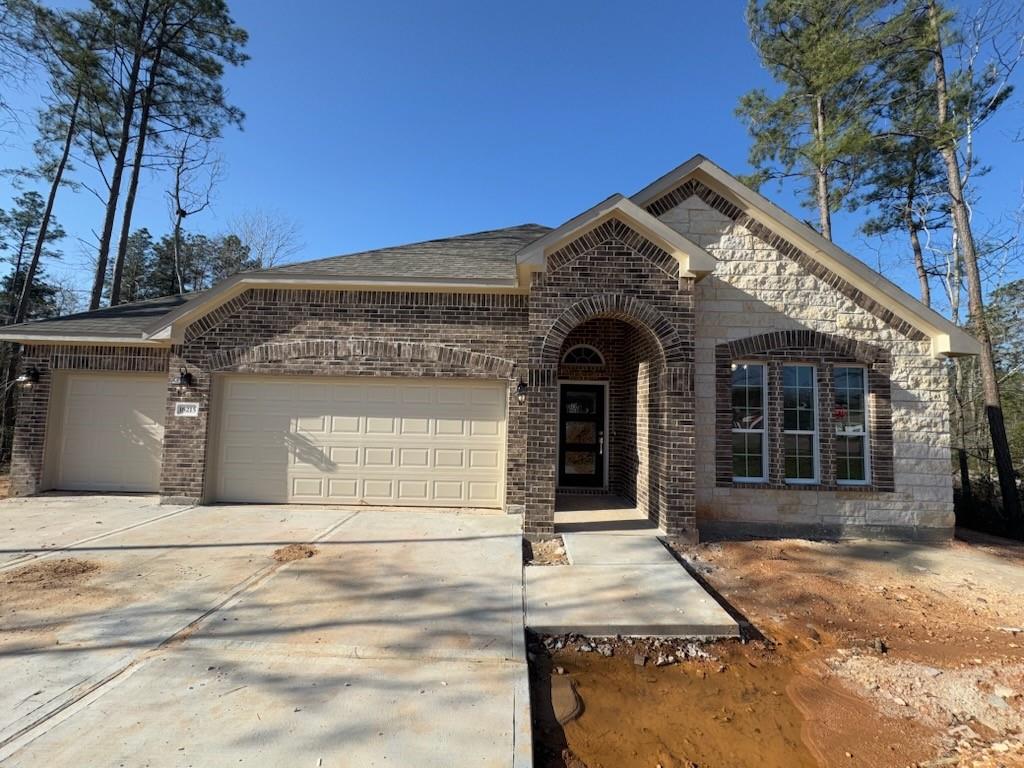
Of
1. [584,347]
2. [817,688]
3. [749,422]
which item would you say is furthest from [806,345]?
[817,688]

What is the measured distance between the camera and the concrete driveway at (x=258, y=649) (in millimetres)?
2627

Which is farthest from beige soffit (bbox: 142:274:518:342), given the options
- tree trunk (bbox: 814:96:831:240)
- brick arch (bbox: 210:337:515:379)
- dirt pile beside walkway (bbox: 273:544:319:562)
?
tree trunk (bbox: 814:96:831:240)

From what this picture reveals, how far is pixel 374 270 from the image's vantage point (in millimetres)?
8391

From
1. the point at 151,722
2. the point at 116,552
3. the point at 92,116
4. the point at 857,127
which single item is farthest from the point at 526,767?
the point at 92,116

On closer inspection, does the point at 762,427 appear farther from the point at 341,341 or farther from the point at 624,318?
the point at 341,341

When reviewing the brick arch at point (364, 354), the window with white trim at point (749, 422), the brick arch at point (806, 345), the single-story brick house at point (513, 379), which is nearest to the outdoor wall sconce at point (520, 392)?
the single-story brick house at point (513, 379)

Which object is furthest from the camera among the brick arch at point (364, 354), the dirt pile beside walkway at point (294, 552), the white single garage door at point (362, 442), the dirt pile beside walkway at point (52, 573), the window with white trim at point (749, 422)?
the white single garage door at point (362, 442)

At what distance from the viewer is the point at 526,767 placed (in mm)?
2510

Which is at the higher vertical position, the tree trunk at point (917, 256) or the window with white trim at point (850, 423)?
the tree trunk at point (917, 256)

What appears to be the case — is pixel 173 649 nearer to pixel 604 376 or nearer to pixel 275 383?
pixel 275 383

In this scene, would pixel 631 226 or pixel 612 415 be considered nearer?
pixel 631 226

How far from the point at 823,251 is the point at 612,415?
4462 mm

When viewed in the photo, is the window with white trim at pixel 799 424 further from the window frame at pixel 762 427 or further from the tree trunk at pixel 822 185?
the tree trunk at pixel 822 185

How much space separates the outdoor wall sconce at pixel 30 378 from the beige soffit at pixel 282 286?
238 centimetres
